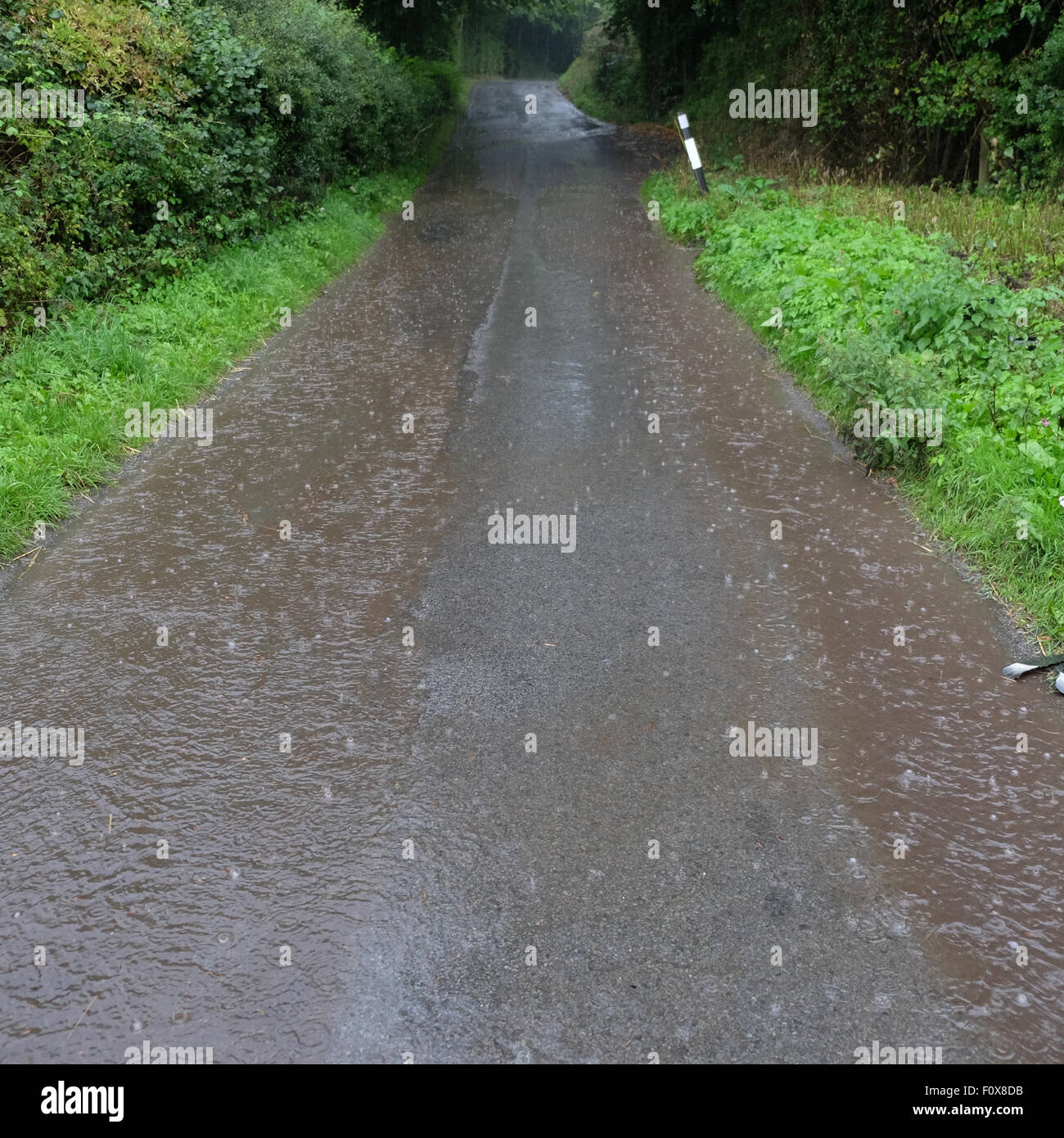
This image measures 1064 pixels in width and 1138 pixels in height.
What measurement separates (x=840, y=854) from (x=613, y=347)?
6.80 m

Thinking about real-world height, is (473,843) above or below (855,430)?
below

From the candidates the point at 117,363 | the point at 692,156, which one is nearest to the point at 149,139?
the point at 117,363

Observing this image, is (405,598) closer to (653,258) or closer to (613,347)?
(613,347)

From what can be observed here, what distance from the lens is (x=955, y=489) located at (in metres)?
6.05

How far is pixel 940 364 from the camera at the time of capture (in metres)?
7.27

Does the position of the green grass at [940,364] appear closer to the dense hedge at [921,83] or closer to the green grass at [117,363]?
the dense hedge at [921,83]

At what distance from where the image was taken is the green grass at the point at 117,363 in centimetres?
623

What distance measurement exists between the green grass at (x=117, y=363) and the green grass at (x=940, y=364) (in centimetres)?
517

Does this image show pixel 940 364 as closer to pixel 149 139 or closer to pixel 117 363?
pixel 117 363

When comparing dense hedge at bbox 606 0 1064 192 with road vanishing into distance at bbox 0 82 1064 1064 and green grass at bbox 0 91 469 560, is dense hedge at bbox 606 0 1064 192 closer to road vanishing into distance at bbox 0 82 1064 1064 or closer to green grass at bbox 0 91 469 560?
road vanishing into distance at bbox 0 82 1064 1064

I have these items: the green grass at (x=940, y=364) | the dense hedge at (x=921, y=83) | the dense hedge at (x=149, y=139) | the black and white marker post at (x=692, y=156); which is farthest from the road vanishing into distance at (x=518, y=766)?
the black and white marker post at (x=692, y=156)

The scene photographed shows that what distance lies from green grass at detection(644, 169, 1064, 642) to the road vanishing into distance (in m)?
0.33

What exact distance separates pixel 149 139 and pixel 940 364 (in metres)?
7.66
